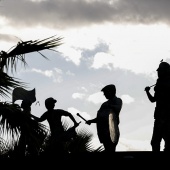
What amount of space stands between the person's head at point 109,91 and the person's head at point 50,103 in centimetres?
132

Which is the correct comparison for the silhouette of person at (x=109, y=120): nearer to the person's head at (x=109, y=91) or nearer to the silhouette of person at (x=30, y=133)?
the person's head at (x=109, y=91)

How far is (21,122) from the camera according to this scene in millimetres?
5457

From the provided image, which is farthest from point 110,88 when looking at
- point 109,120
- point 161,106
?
point 161,106

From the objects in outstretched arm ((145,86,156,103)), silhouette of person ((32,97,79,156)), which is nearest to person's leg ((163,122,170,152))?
outstretched arm ((145,86,156,103))

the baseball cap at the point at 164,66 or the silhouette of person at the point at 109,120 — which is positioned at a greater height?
the baseball cap at the point at 164,66

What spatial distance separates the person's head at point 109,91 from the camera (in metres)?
8.34

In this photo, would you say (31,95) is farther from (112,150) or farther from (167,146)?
(167,146)

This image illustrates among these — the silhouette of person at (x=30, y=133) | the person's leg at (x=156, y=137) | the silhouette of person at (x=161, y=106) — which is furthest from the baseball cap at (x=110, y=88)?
the silhouette of person at (x=30, y=133)

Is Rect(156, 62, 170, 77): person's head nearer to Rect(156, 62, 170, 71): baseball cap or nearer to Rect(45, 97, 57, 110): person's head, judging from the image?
Rect(156, 62, 170, 71): baseball cap

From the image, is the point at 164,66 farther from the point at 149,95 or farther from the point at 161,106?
the point at 161,106

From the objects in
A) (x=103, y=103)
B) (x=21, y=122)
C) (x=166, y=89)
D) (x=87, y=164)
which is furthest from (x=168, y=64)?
(x=21, y=122)

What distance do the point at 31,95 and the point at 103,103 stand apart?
1.80m

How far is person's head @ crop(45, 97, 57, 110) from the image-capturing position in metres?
9.18

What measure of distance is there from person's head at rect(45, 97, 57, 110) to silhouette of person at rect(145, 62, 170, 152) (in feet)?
6.82
